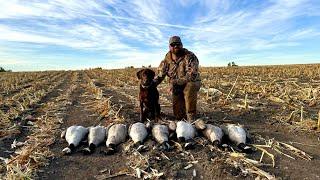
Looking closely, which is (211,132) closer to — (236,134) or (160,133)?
(236,134)

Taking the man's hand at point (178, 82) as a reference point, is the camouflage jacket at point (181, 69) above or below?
above

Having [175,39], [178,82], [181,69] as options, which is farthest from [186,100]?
[175,39]

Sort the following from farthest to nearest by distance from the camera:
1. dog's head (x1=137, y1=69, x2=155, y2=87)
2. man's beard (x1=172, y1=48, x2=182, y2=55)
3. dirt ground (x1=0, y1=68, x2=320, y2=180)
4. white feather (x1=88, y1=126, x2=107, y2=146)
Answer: man's beard (x1=172, y1=48, x2=182, y2=55) → dog's head (x1=137, y1=69, x2=155, y2=87) → white feather (x1=88, y1=126, x2=107, y2=146) → dirt ground (x1=0, y1=68, x2=320, y2=180)

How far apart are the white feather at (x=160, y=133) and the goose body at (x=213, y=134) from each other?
61cm

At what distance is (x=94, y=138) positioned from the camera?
22.1 ft

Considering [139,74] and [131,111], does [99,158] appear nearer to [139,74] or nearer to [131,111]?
[139,74]

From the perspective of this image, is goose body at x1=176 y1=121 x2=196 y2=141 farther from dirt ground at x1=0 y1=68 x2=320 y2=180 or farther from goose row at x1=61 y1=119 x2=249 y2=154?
dirt ground at x1=0 y1=68 x2=320 y2=180

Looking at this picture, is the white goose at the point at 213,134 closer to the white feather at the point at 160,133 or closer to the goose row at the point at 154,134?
the goose row at the point at 154,134

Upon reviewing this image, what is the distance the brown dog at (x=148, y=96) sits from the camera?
26.6 ft

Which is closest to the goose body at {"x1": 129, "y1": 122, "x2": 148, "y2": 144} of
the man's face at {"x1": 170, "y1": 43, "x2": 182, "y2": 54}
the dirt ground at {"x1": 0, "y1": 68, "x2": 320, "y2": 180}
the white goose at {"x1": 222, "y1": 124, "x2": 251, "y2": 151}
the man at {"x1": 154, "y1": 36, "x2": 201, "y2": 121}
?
the dirt ground at {"x1": 0, "y1": 68, "x2": 320, "y2": 180}

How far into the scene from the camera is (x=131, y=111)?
31.8 ft

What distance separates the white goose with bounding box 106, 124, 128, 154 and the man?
1.63 m

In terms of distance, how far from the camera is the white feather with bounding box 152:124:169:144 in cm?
657

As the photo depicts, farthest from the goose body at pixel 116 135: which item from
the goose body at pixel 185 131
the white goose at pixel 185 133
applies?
the goose body at pixel 185 131
